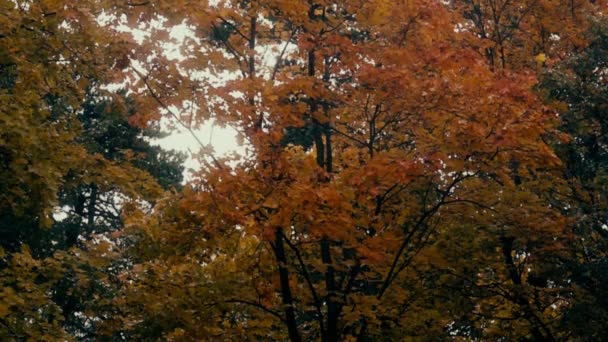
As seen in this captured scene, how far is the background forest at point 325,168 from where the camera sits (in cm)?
691

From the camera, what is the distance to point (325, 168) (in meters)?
8.38

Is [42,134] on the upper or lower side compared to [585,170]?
upper

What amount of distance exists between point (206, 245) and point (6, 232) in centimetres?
1381

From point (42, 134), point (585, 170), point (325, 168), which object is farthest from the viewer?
point (585, 170)

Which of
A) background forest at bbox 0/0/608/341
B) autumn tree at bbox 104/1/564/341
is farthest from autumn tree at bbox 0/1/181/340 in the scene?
autumn tree at bbox 104/1/564/341

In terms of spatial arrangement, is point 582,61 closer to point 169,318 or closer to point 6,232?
point 169,318

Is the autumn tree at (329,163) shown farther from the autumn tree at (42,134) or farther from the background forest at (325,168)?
the autumn tree at (42,134)

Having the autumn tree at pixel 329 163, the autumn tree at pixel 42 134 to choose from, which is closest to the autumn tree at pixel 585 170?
the autumn tree at pixel 329 163

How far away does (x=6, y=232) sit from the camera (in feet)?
60.6

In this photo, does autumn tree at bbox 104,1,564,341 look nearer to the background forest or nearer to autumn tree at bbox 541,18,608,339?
the background forest

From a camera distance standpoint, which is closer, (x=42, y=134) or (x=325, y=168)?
(x=42, y=134)

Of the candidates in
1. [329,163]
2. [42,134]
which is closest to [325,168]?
[329,163]

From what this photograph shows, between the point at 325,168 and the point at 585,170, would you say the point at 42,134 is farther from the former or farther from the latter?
the point at 585,170

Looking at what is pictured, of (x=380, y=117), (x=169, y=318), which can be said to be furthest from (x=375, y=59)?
(x=169, y=318)
